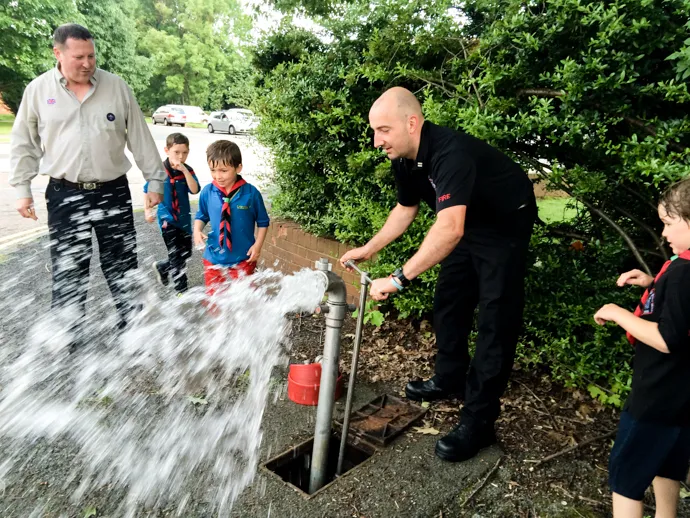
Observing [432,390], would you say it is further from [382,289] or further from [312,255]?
[312,255]

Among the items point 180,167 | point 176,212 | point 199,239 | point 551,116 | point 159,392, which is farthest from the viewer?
point 180,167

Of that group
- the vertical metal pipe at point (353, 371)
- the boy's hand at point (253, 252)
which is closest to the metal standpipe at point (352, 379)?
the vertical metal pipe at point (353, 371)

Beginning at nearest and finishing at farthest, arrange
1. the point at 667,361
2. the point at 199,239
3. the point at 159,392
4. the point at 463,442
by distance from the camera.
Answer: the point at 667,361
the point at 463,442
the point at 159,392
the point at 199,239

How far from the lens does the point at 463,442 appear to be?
3.00 m

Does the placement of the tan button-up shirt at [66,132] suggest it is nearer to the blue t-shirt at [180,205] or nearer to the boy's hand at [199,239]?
the boy's hand at [199,239]

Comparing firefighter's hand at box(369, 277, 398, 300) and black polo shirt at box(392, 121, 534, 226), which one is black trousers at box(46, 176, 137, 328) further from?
firefighter's hand at box(369, 277, 398, 300)

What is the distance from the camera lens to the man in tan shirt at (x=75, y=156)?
12.9ft

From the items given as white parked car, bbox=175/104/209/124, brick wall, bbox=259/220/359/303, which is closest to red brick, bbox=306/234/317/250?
brick wall, bbox=259/220/359/303

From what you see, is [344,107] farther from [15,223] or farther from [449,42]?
[15,223]

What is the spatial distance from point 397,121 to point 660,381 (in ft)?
5.76

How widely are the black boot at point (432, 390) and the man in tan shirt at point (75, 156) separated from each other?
2484mm

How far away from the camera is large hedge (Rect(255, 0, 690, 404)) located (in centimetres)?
307

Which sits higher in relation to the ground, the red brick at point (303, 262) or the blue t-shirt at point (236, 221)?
the blue t-shirt at point (236, 221)

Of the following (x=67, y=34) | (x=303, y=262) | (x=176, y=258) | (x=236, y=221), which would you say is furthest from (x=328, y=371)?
(x=176, y=258)
